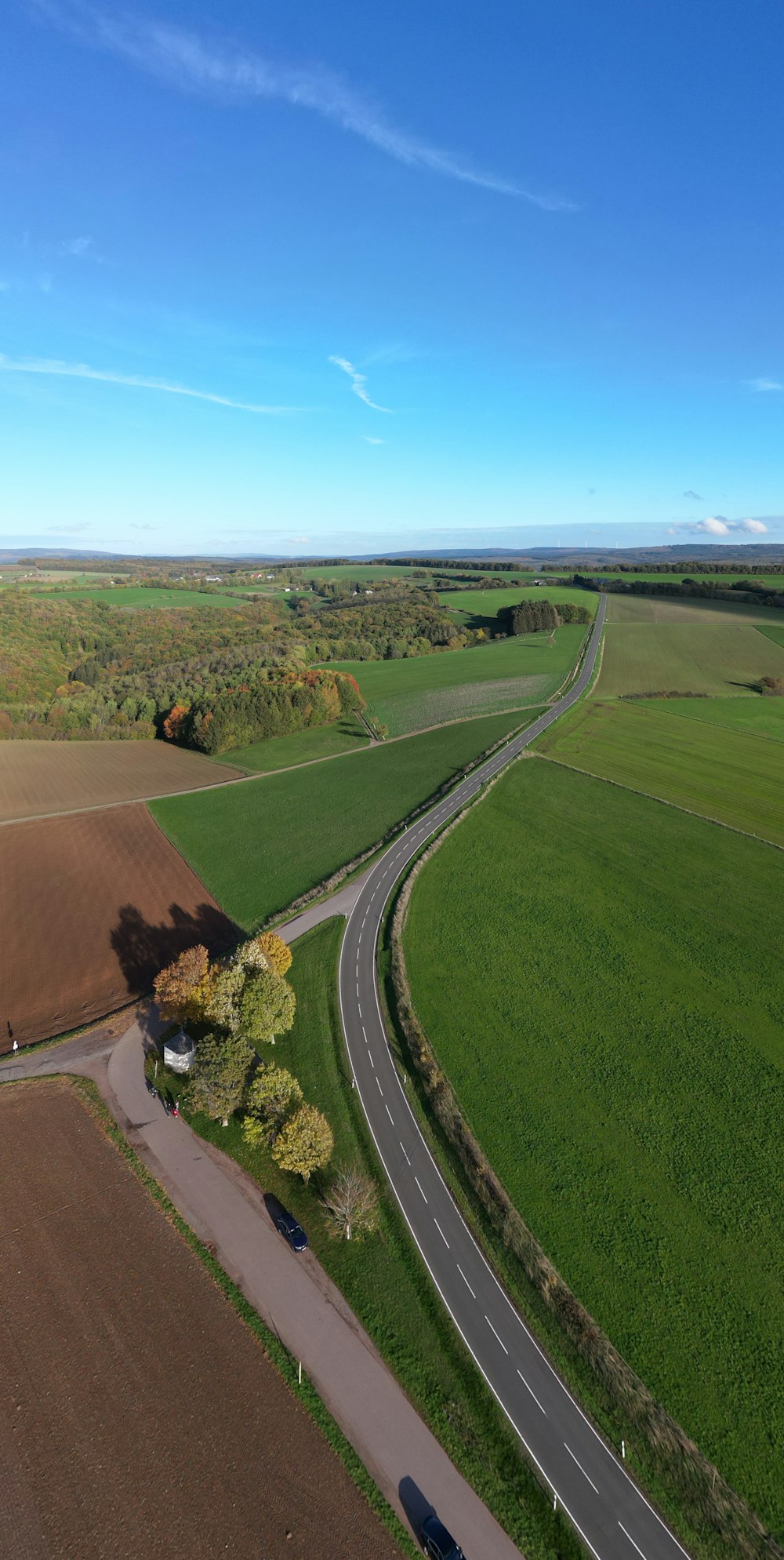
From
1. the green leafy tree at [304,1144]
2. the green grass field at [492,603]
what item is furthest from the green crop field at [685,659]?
the green leafy tree at [304,1144]

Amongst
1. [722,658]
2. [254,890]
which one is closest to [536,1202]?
[254,890]

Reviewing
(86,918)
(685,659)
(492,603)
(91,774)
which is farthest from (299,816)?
(492,603)

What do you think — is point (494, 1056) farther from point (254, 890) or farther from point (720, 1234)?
point (254, 890)

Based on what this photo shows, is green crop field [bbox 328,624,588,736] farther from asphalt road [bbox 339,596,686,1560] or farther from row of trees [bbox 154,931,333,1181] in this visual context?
asphalt road [bbox 339,596,686,1560]

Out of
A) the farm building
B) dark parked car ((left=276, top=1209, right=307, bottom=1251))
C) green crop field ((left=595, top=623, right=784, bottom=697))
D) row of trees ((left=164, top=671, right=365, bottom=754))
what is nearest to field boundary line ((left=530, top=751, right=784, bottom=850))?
green crop field ((left=595, top=623, right=784, bottom=697))

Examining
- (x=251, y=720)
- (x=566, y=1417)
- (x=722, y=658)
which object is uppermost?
(x=722, y=658)

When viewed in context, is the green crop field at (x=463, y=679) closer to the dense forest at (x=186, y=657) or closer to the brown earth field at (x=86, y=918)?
the dense forest at (x=186, y=657)
